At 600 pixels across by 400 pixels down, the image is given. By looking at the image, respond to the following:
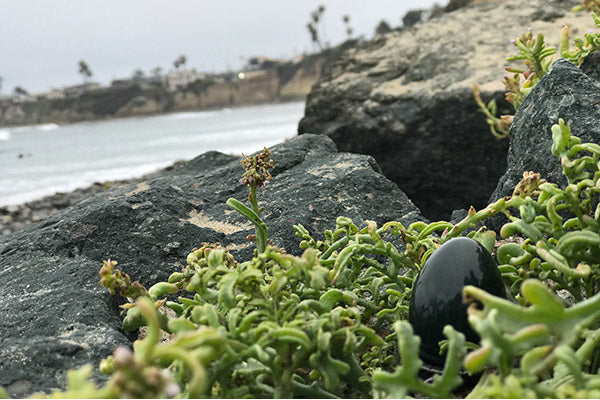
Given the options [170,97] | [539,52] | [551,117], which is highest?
[170,97]

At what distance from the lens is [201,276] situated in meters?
1.48

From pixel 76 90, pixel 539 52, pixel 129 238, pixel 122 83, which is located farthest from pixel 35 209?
pixel 76 90

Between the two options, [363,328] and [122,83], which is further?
[122,83]

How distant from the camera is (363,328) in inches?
55.5

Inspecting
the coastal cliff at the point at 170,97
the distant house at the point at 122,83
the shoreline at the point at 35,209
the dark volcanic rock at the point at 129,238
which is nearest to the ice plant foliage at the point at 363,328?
the dark volcanic rock at the point at 129,238

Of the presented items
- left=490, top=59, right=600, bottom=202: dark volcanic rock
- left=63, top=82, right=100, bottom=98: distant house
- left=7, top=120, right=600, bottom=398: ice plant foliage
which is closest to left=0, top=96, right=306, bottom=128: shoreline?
left=63, top=82, right=100, bottom=98: distant house

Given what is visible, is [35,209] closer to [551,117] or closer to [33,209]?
[33,209]

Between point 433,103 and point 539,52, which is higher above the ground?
point 539,52

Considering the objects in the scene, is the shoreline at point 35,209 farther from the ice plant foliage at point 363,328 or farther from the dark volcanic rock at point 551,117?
the ice plant foliage at point 363,328

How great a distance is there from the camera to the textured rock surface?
509 cm

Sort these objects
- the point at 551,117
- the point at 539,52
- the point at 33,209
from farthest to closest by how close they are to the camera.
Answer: the point at 33,209 → the point at 539,52 → the point at 551,117

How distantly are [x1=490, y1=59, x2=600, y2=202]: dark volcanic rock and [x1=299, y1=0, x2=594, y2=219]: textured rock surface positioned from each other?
2.49 metres

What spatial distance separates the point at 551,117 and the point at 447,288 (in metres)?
1.23

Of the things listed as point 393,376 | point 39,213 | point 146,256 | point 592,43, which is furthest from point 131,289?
point 39,213
